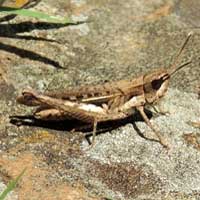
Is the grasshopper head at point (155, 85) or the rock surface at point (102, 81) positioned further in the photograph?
the grasshopper head at point (155, 85)

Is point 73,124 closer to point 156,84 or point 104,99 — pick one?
point 104,99

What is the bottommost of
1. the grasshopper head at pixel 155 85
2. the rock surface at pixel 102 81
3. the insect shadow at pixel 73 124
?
the insect shadow at pixel 73 124

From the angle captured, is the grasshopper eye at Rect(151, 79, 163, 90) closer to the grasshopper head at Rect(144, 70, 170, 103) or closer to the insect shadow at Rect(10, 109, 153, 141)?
the grasshopper head at Rect(144, 70, 170, 103)

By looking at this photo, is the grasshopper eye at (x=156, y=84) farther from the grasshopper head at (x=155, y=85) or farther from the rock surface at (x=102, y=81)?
the rock surface at (x=102, y=81)

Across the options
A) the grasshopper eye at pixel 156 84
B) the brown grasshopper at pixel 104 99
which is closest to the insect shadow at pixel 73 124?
the brown grasshopper at pixel 104 99

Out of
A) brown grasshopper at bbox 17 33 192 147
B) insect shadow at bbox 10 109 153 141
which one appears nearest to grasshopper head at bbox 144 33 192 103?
brown grasshopper at bbox 17 33 192 147

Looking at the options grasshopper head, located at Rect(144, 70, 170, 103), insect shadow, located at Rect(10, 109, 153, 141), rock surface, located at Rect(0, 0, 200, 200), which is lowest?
insect shadow, located at Rect(10, 109, 153, 141)

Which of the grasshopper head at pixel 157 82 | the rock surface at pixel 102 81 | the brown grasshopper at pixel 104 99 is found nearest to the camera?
the rock surface at pixel 102 81
